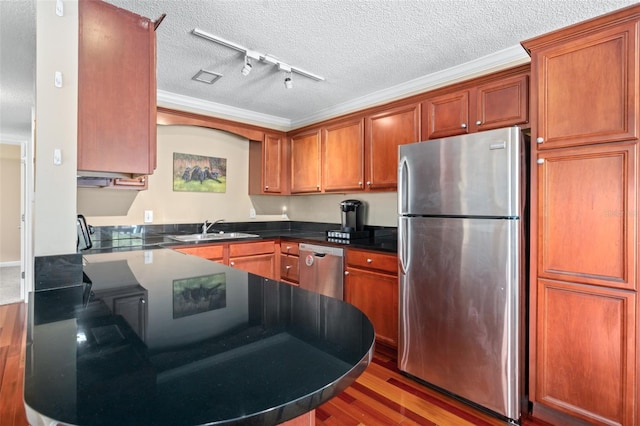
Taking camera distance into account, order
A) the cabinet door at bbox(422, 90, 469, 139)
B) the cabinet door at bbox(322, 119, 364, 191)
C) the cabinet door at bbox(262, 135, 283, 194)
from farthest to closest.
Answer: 1. the cabinet door at bbox(262, 135, 283, 194)
2. the cabinet door at bbox(322, 119, 364, 191)
3. the cabinet door at bbox(422, 90, 469, 139)

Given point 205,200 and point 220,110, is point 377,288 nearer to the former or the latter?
point 205,200

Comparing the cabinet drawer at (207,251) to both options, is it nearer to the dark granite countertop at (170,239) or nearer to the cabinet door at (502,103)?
the dark granite countertop at (170,239)

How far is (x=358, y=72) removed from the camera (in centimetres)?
262

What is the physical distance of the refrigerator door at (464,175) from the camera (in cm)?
181

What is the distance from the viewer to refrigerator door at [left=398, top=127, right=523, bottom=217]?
181 cm

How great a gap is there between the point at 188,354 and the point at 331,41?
2.04 m

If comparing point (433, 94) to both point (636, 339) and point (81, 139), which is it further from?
point (81, 139)

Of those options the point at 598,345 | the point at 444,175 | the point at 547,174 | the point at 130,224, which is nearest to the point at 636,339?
the point at 598,345

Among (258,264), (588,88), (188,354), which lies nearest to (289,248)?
(258,264)

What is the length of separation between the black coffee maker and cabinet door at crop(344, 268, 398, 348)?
60 cm

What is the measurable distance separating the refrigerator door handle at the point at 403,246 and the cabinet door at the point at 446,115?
0.81m

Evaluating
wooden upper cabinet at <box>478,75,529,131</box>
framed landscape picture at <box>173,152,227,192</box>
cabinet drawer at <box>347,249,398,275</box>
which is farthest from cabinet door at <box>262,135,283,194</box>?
wooden upper cabinet at <box>478,75,529,131</box>

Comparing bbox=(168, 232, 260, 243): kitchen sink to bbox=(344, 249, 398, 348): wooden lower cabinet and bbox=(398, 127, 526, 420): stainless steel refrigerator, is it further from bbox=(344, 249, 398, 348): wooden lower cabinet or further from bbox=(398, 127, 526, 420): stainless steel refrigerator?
bbox=(398, 127, 526, 420): stainless steel refrigerator

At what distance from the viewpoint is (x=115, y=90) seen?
4.46 ft
